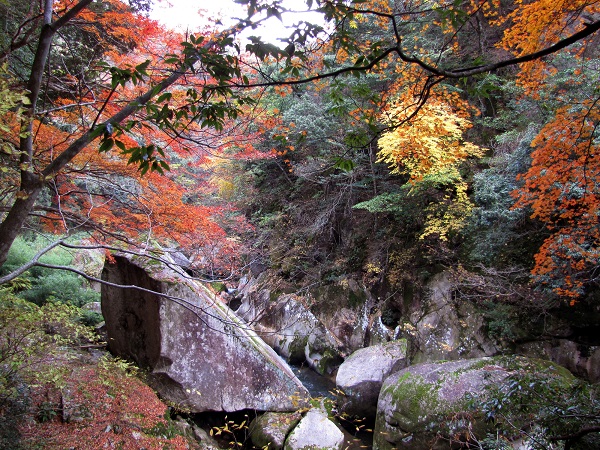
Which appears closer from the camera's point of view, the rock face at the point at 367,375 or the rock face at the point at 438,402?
the rock face at the point at 438,402

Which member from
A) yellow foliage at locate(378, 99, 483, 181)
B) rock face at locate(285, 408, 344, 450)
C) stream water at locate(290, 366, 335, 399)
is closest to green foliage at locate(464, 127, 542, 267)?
yellow foliage at locate(378, 99, 483, 181)

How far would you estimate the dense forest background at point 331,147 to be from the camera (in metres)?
2.25

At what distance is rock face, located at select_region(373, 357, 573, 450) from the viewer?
474 centimetres

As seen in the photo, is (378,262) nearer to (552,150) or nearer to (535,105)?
(535,105)

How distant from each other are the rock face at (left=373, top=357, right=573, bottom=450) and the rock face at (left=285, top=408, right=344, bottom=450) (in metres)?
0.68

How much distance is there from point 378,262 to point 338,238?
253cm

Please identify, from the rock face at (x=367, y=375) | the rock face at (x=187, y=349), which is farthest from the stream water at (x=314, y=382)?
the rock face at (x=187, y=349)

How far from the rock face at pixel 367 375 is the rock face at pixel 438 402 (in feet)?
3.68

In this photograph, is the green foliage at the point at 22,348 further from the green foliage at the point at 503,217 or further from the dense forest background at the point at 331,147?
the green foliage at the point at 503,217

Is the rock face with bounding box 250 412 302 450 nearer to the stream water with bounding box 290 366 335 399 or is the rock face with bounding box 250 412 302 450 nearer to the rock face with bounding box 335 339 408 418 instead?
the rock face with bounding box 335 339 408 418

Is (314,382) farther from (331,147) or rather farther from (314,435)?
(331,147)

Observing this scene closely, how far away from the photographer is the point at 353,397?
6.95 m

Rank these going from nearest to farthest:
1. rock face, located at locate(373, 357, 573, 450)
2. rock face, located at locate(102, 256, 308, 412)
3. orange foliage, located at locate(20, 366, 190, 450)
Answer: orange foliage, located at locate(20, 366, 190, 450), rock face, located at locate(373, 357, 573, 450), rock face, located at locate(102, 256, 308, 412)

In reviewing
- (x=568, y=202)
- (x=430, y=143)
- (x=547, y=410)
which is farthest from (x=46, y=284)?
(x=568, y=202)
